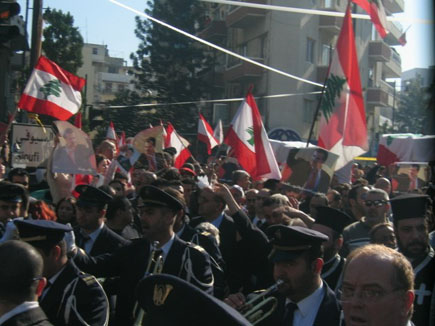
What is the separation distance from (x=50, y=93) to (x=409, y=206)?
6.47m

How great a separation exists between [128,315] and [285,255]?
58.9 inches

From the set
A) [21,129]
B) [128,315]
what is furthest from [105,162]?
[128,315]

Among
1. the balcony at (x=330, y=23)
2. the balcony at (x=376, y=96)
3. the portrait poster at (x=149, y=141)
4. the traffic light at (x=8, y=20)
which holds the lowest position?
the portrait poster at (x=149, y=141)

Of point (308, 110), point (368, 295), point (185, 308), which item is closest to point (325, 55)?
point (308, 110)

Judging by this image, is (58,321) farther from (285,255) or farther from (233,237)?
(233,237)

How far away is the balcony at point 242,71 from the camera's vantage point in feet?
119

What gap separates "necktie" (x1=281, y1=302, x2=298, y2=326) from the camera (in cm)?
366

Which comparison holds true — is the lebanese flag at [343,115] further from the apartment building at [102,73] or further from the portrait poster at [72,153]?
the apartment building at [102,73]

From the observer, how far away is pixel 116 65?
106375 mm

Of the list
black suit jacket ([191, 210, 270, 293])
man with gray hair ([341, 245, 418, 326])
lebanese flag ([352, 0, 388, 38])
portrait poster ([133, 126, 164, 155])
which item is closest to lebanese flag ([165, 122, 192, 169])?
portrait poster ([133, 126, 164, 155])

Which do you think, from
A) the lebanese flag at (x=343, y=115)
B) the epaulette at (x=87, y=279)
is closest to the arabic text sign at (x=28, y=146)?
the lebanese flag at (x=343, y=115)

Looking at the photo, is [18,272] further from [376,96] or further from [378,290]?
[376,96]

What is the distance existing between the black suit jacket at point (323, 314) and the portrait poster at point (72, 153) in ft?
18.2

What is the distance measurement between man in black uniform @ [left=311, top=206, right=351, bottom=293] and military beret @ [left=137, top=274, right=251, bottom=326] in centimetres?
321
